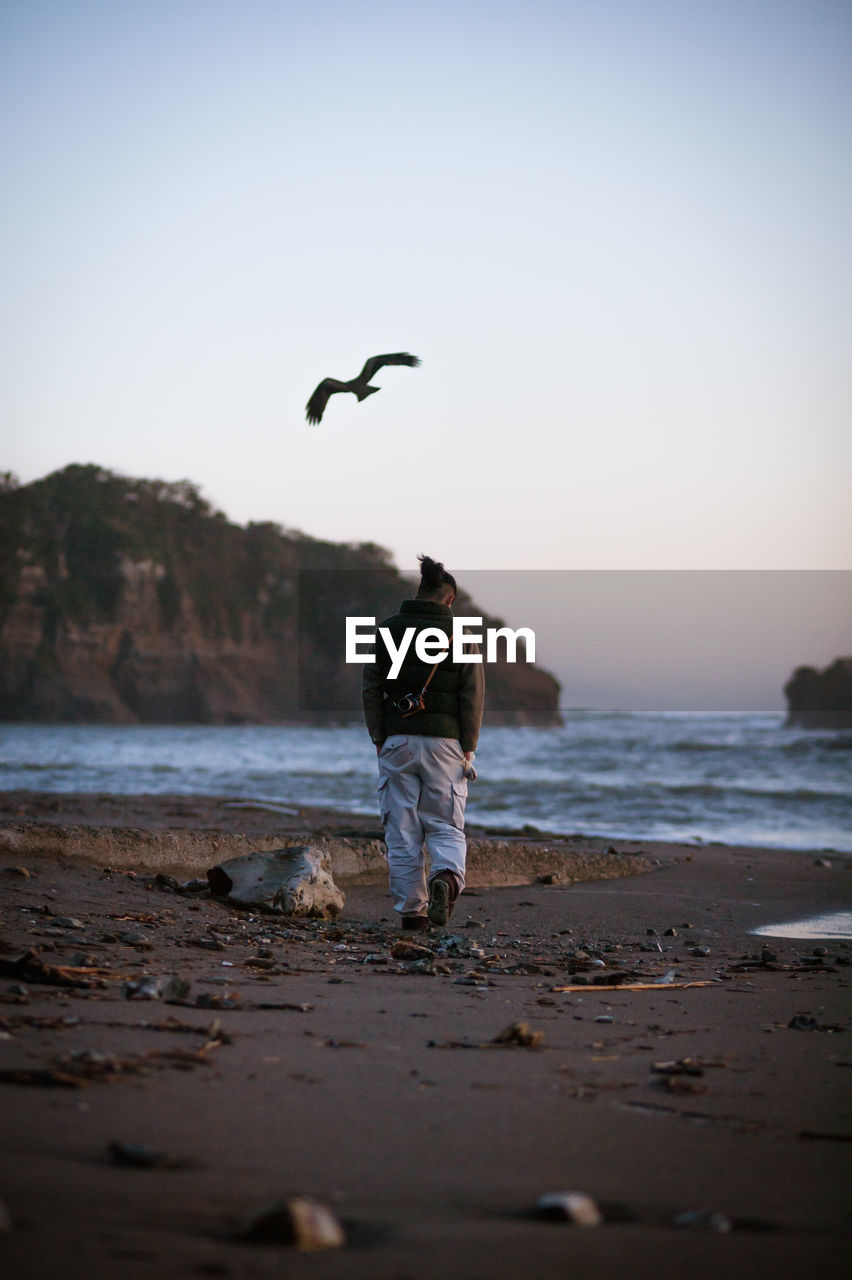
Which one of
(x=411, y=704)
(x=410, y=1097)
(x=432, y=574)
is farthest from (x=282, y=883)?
(x=410, y=1097)

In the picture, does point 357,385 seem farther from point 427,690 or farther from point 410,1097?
point 410,1097

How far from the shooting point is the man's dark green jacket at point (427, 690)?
5.41m

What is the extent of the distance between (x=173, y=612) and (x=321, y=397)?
84593 mm

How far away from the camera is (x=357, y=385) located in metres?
7.36

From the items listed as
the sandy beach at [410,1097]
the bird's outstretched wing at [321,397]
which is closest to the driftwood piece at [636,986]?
the sandy beach at [410,1097]

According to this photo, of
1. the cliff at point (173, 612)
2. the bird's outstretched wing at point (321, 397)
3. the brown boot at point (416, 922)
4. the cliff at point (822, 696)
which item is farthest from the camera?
the cliff at point (173, 612)

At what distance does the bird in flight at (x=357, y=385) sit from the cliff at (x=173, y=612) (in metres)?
67.4

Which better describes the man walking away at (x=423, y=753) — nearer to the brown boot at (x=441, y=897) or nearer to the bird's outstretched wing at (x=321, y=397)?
the brown boot at (x=441, y=897)

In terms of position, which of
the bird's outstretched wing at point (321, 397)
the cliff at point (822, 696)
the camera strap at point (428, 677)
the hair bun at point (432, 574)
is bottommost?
the cliff at point (822, 696)

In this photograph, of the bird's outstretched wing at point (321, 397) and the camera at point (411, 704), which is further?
the bird's outstretched wing at point (321, 397)

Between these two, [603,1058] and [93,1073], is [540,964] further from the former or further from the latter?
[93,1073]

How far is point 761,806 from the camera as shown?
48.8ft

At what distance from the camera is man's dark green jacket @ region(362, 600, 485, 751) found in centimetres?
541

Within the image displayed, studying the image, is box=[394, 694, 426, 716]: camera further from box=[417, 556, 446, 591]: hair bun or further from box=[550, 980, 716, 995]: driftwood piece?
box=[550, 980, 716, 995]: driftwood piece
